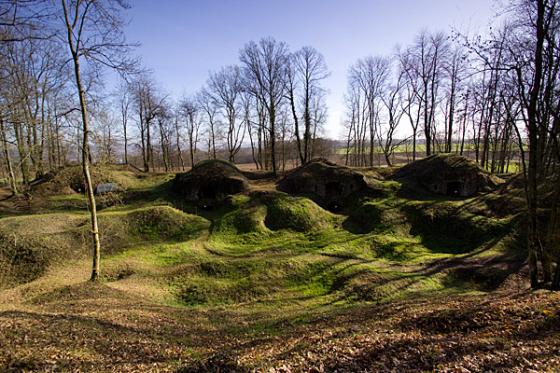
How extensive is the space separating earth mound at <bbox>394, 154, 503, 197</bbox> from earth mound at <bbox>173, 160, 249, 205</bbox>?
50.0ft

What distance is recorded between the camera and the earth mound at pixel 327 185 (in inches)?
1011

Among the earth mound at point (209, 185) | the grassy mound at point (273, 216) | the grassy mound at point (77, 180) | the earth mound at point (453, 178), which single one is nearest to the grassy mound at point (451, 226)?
the earth mound at point (453, 178)

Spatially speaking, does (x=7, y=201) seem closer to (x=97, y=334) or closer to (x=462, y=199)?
(x=97, y=334)

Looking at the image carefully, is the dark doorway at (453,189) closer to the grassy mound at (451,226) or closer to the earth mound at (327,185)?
the grassy mound at (451,226)

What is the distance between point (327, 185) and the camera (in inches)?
1049

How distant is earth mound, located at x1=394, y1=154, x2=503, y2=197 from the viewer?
25109mm

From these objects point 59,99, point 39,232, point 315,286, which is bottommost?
point 315,286

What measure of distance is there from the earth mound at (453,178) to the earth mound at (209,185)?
1523 cm

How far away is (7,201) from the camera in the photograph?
22.6 m

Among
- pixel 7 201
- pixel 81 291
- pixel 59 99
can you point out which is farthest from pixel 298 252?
pixel 7 201

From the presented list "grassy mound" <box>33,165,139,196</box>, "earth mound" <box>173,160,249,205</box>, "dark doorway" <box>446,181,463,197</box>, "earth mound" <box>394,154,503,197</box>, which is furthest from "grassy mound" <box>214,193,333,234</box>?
"dark doorway" <box>446,181,463,197</box>

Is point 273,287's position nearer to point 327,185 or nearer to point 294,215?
point 294,215

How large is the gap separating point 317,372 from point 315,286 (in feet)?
29.9

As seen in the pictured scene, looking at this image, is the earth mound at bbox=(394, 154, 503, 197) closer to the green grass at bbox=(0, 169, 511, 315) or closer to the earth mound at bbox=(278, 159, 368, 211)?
the green grass at bbox=(0, 169, 511, 315)
